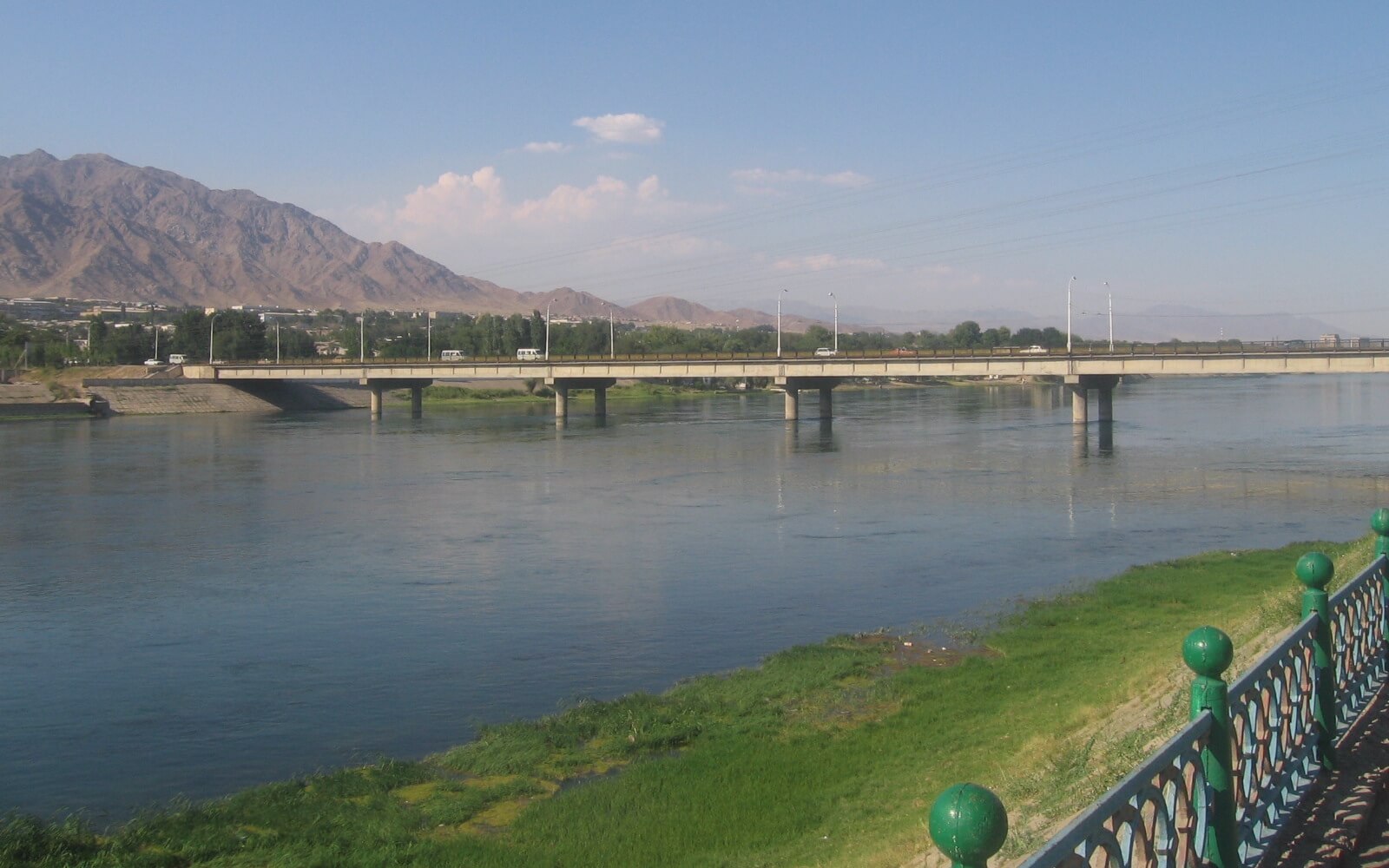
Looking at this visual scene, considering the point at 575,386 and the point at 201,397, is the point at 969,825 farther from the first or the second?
the point at 201,397

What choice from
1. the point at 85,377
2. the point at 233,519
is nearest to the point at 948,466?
the point at 233,519

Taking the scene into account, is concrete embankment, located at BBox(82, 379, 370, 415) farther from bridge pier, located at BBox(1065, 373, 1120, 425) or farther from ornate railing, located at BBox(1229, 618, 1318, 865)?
ornate railing, located at BBox(1229, 618, 1318, 865)

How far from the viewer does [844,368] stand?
8338 centimetres

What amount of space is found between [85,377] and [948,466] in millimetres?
91689

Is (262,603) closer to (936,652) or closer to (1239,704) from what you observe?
(936,652)

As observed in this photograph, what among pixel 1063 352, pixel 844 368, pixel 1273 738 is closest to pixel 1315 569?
pixel 1273 738

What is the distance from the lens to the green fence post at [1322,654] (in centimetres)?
733

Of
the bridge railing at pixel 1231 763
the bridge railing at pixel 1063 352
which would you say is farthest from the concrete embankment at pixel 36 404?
the bridge railing at pixel 1231 763

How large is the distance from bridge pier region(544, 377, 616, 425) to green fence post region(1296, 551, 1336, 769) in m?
84.4

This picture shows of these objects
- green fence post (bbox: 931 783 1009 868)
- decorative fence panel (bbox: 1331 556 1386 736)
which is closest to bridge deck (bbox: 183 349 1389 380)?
decorative fence panel (bbox: 1331 556 1386 736)

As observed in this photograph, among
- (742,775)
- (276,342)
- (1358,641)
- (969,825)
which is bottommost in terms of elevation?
(742,775)

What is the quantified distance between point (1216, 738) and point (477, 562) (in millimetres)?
24167

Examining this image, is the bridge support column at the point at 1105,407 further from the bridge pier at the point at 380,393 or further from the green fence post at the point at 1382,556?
the green fence post at the point at 1382,556

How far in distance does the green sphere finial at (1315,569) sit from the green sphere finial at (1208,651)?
8.11 ft
